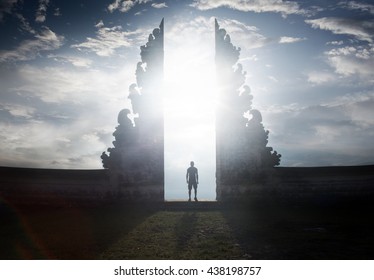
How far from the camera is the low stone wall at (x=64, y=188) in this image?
12211 mm

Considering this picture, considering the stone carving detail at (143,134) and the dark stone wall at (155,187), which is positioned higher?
the stone carving detail at (143,134)

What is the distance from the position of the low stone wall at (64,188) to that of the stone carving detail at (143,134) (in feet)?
1.22

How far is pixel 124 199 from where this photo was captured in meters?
13.9

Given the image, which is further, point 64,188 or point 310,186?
point 310,186

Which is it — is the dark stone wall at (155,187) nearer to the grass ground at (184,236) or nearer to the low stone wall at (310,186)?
the low stone wall at (310,186)

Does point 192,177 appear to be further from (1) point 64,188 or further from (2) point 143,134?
(1) point 64,188

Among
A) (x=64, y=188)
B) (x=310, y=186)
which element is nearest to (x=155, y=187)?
A: (x=64, y=188)

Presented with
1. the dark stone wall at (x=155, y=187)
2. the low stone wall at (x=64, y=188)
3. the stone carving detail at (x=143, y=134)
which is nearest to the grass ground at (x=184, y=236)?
the low stone wall at (x=64, y=188)

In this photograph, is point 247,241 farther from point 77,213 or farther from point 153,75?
point 153,75

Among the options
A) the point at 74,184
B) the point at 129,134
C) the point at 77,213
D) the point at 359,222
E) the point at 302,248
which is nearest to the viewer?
the point at 302,248

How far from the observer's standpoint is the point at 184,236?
291 inches

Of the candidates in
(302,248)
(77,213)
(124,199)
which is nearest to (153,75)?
(124,199)

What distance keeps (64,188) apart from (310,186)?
10546mm

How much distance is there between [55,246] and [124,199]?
7.44 meters
